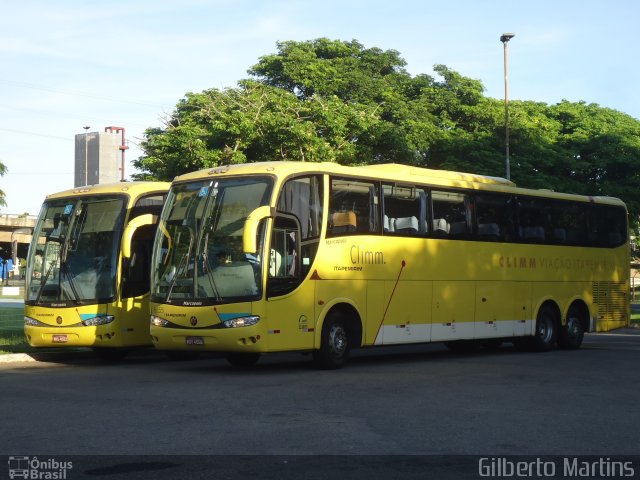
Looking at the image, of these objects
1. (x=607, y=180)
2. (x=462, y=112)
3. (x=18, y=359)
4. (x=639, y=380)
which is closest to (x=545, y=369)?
(x=639, y=380)

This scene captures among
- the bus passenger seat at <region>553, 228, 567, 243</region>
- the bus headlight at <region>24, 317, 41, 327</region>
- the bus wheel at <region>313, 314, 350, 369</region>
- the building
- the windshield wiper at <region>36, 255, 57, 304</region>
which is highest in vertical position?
the building

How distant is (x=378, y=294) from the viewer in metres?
17.9

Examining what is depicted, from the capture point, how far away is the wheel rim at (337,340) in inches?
661

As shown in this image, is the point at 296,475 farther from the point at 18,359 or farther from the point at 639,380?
the point at 18,359

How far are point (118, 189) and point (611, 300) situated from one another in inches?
498

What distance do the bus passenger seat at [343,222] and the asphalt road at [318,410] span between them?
2.38 meters

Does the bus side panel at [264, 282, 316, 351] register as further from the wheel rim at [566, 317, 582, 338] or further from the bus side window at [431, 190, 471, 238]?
the wheel rim at [566, 317, 582, 338]

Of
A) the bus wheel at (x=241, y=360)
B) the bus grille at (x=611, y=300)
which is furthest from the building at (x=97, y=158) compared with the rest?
the bus wheel at (x=241, y=360)

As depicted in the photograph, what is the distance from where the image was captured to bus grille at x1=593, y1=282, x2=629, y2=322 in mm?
24062

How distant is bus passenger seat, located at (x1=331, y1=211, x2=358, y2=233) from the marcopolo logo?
30.7ft

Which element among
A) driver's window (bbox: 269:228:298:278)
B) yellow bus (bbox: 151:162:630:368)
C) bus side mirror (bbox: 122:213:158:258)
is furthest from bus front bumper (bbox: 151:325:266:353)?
bus side mirror (bbox: 122:213:158:258)

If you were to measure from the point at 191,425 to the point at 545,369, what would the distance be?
864 cm

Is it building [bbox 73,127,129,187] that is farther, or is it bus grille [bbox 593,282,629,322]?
building [bbox 73,127,129,187]

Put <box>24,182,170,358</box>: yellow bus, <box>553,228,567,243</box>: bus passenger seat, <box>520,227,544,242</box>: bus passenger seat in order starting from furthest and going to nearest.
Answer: <box>553,228,567,243</box>: bus passenger seat < <box>520,227,544,242</box>: bus passenger seat < <box>24,182,170,358</box>: yellow bus
